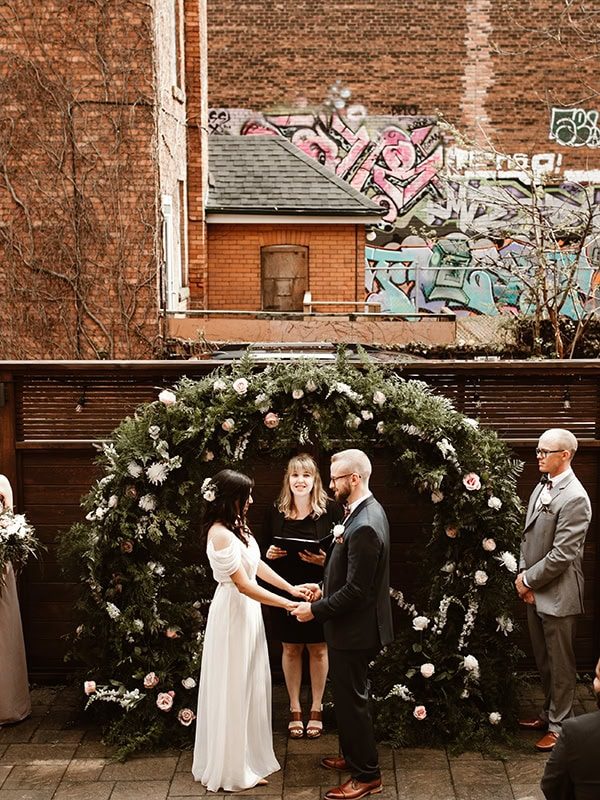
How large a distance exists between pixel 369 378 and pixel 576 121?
70.6ft

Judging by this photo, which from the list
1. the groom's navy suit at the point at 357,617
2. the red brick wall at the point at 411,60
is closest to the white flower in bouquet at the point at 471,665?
the groom's navy suit at the point at 357,617

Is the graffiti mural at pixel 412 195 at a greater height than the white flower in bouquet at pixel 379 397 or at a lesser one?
greater

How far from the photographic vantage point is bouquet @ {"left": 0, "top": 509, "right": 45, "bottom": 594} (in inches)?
269

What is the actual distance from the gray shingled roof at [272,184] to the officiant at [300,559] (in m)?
14.2

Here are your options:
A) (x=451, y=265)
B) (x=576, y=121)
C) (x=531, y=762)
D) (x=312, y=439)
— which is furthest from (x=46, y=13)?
(x=576, y=121)

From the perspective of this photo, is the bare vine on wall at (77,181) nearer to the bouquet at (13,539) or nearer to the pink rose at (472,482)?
the bouquet at (13,539)

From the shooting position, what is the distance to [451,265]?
2653cm

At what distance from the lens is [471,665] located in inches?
264

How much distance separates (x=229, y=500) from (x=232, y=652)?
873 mm

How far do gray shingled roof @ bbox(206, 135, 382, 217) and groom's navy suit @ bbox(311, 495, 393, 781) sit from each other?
15.2 metres

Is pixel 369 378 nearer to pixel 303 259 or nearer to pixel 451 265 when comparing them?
pixel 303 259

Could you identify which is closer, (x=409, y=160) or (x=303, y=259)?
(x=303, y=259)

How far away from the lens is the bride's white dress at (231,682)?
6.04m

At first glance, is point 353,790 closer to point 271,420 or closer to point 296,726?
point 296,726
